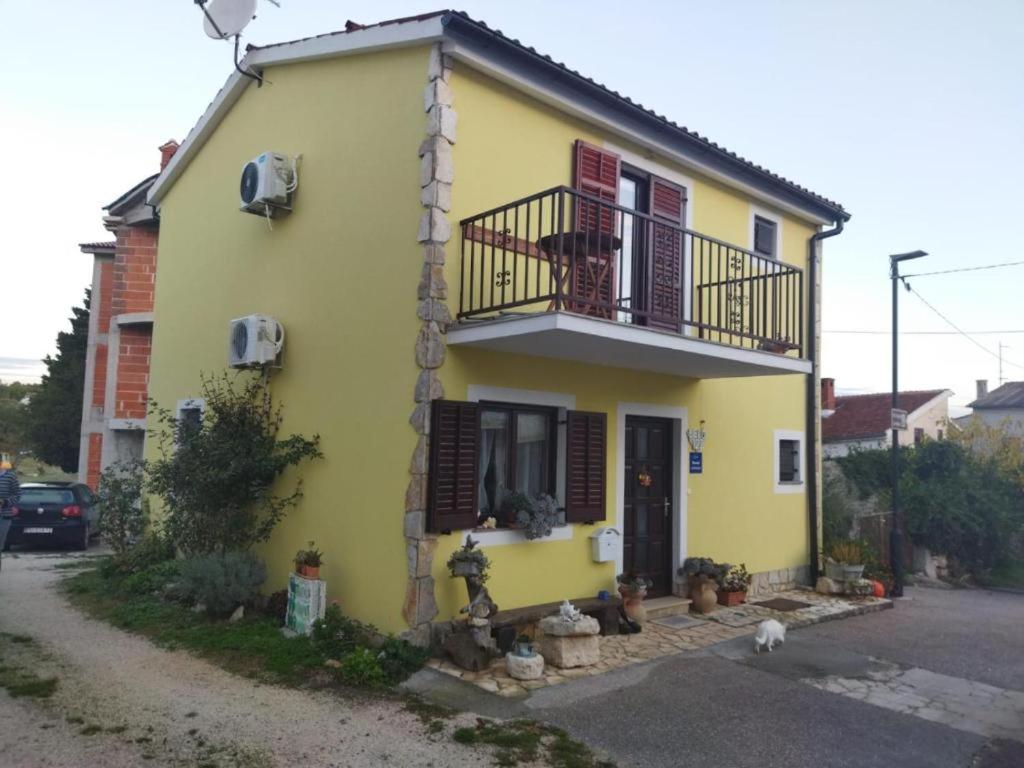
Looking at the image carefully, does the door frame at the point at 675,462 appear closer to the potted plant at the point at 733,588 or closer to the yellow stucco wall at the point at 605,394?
the yellow stucco wall at the point at 605,394

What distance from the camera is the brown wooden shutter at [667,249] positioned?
8094 mm

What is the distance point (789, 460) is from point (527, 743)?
7.53 metres

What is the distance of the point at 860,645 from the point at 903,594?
14.3ft

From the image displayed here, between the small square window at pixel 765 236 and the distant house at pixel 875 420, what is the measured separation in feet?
40.8

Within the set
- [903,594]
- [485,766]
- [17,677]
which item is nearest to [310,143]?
[17,677]

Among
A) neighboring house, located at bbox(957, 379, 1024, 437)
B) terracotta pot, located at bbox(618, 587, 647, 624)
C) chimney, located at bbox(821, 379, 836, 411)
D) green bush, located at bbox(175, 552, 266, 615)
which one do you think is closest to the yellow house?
terracotta pot, located at bbox(618, 587, 647, 624)

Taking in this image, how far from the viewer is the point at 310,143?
27.4 ft

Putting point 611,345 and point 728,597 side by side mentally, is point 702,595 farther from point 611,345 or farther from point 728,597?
point 611,345

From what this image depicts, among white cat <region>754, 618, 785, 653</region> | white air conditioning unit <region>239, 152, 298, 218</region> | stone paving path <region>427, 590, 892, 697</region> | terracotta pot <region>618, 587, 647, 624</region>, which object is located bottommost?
stone paving path <region>427, 590, 892, 697</region>

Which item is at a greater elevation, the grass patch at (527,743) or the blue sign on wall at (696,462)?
the blue sign on wall at (696,462)

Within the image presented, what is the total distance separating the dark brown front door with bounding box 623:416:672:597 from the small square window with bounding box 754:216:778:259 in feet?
10.7

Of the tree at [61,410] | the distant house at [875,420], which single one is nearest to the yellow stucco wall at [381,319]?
the tree at [61,410]

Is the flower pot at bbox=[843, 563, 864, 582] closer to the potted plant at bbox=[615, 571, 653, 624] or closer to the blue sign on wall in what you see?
the blue sign on wall

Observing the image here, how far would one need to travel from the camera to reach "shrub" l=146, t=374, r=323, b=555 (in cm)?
785
